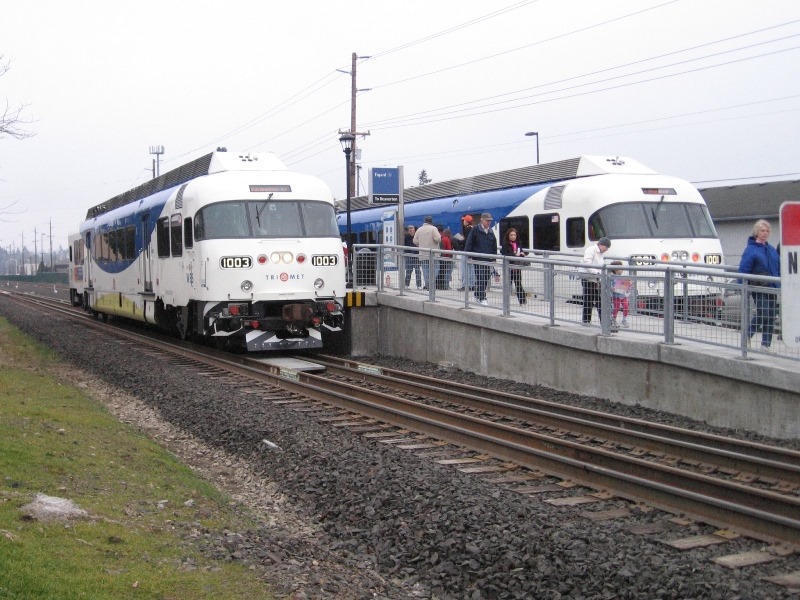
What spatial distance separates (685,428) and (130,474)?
5.78 metres

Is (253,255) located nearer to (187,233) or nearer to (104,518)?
(187,233)

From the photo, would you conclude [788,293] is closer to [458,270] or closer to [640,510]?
[640,510]

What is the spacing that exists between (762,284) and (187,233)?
395 inches

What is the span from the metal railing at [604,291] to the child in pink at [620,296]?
0.02m

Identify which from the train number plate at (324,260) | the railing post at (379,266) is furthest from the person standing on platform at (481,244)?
the train number plate at (324,260)

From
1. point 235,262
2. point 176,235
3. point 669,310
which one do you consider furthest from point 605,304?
point 176,235

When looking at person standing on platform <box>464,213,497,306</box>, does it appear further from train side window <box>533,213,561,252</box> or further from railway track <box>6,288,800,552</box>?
train side window <box>533,213,561,252</box>

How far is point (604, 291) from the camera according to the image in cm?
1251

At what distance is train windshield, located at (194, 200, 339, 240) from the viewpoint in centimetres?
1609

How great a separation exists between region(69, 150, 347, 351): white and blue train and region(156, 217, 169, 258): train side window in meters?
0.07

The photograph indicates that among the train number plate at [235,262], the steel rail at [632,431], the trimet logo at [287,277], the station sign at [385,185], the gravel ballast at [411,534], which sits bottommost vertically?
the gravel ballast at [411,534]

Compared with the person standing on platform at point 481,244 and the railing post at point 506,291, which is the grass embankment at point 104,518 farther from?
the person standing on platform at point 481,244

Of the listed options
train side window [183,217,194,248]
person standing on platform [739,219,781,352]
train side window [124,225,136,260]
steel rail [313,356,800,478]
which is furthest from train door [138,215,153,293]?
person standing on platform [739,219,781,352]

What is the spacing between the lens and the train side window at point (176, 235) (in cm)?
1733
